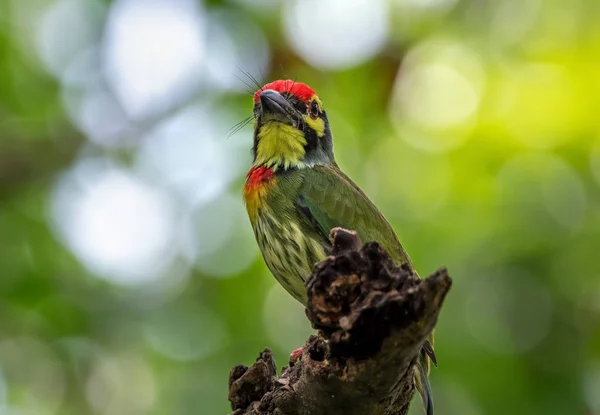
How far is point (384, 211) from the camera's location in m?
6.82

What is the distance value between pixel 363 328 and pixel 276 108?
A: 9.01 ft

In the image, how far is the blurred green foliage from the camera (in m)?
6.12

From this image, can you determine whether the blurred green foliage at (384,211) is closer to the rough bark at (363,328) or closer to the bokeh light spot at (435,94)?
the bokeh light spot at (435,94)

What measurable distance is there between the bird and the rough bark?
1258mm

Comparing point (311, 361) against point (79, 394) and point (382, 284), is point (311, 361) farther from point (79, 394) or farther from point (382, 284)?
point (79, 394)

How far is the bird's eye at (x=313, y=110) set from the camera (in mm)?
5293

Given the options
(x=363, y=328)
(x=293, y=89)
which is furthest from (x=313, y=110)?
(x=363, y=328)

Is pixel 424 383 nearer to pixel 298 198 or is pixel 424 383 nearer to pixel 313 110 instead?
pixel 298 198

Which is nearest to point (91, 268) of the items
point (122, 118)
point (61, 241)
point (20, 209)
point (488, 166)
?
point (61, 241)

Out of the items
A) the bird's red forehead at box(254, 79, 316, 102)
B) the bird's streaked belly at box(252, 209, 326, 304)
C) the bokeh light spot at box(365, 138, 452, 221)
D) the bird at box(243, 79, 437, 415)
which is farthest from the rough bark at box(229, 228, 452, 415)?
the bokeh light spot at box(365, 138, 452, 221)

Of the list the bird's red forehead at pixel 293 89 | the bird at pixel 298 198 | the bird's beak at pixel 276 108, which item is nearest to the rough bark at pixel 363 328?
the bird at pixel 298 198

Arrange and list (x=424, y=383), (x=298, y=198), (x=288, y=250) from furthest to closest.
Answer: (x=298, y=198), (x=288, y=250), (x=424, y=383)

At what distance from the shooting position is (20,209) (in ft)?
24.0

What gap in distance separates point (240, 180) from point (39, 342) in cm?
218
